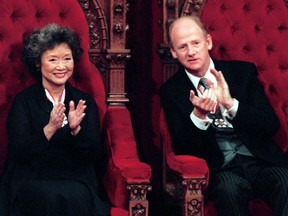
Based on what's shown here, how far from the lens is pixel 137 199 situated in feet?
9.91

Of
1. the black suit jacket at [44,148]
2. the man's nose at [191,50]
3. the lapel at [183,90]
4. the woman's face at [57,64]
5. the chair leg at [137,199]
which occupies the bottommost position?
the chair leg at [137,199]

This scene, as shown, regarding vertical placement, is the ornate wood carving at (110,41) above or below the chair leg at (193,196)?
above

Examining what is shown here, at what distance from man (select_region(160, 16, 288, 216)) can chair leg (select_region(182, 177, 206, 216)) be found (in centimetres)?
8

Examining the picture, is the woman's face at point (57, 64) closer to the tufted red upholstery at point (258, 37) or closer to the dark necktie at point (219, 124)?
the dark necktie at point (219, 124)

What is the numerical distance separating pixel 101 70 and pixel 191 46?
604 mm

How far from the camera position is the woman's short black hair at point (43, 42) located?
10.4 ft

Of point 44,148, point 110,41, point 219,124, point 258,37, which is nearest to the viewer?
point 44,148

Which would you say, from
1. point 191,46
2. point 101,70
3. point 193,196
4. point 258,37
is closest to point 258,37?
point 258,37

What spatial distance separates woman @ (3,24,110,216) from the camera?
9.63ft

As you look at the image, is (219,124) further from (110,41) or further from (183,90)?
(110,41)

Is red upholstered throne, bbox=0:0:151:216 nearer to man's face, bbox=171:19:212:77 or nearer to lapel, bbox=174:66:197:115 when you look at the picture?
lapel, bbox=174:66:197:115

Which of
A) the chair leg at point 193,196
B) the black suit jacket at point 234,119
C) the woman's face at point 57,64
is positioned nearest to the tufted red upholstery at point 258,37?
the black suit jacket at point 234,119

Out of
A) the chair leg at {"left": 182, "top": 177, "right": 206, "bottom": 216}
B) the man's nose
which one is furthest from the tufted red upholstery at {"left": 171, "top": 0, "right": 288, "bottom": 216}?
the chair leg at {"left": 182, "top": 177, "right": 206, "bottom": 216}

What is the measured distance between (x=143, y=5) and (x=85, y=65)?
30.9 inches
